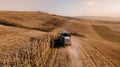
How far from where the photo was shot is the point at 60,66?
Answer: 18.6 metres

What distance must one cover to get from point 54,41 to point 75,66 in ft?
36.9

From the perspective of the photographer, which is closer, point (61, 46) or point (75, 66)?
point (75, 66)

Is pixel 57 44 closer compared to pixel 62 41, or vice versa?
pixel 62 41

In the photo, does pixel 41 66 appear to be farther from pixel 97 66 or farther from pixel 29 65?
pixel 97 66

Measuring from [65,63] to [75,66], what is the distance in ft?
4.16

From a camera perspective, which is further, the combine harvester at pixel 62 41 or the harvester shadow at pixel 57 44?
the combine harvester at pixel 62 41

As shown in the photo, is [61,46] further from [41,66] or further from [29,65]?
[29,65]

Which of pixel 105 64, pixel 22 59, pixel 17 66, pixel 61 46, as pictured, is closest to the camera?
pixel 17 66

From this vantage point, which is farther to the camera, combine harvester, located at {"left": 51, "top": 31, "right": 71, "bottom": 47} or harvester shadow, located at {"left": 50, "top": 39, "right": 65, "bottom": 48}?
combine harvester, located at {"left": 51, "top": 31, "right": 71, "bottom": 47}

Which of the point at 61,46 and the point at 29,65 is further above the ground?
the point at 29,65

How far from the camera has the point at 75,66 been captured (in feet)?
62.2

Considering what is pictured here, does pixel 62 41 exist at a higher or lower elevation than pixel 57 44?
higher

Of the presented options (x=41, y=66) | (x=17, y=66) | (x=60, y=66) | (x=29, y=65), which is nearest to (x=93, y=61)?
(x=60, y=66)

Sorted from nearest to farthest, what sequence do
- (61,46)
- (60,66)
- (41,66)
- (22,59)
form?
1. (22,59)
2. (41,66)
3. (60,66)
4. (61,46)
